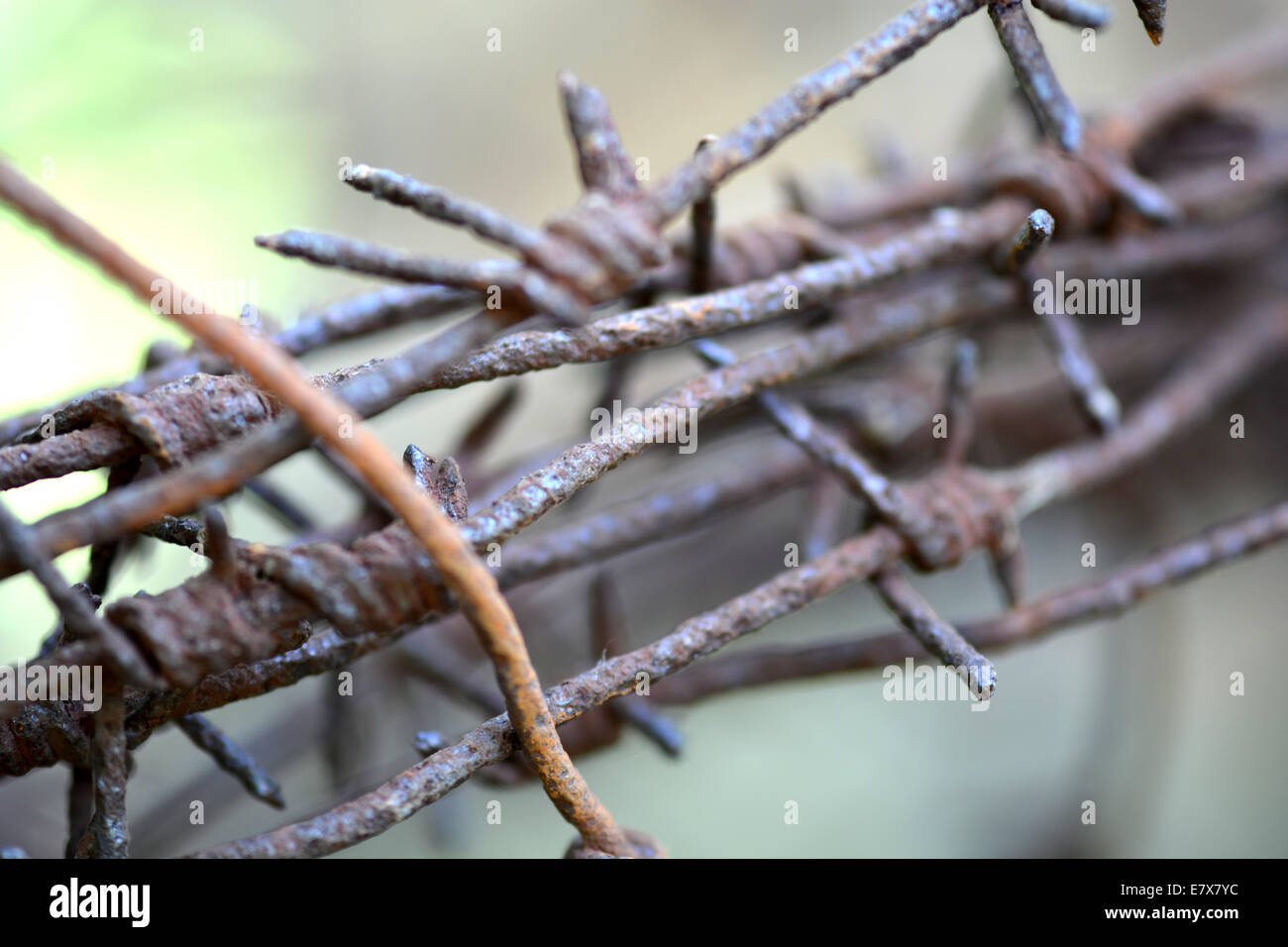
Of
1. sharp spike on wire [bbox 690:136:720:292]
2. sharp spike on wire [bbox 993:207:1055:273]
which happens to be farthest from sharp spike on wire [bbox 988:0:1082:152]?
sharp spike on wire [bbox 690:136:720:292]

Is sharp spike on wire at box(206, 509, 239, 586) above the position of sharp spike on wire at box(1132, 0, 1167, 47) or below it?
below

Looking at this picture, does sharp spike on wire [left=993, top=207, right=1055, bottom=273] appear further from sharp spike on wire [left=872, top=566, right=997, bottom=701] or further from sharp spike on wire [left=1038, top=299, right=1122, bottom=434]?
sharp spike on wire [left=872, top=566, right=997, bottom=701]

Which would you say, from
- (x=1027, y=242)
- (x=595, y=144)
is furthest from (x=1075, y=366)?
(x=595, y=144)

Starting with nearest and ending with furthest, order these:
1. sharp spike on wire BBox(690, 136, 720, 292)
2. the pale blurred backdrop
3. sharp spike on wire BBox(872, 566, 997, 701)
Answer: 1. sharp spike on wire BBox(872, 566, 997, 701)
2. sharp spike on wire BBox(690, 136, 720, 292)
3. the pale blurred backdrop

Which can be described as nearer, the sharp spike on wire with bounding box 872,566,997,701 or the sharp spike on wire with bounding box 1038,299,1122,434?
the sharp spike on wire with bounding box 872,566,997,701
